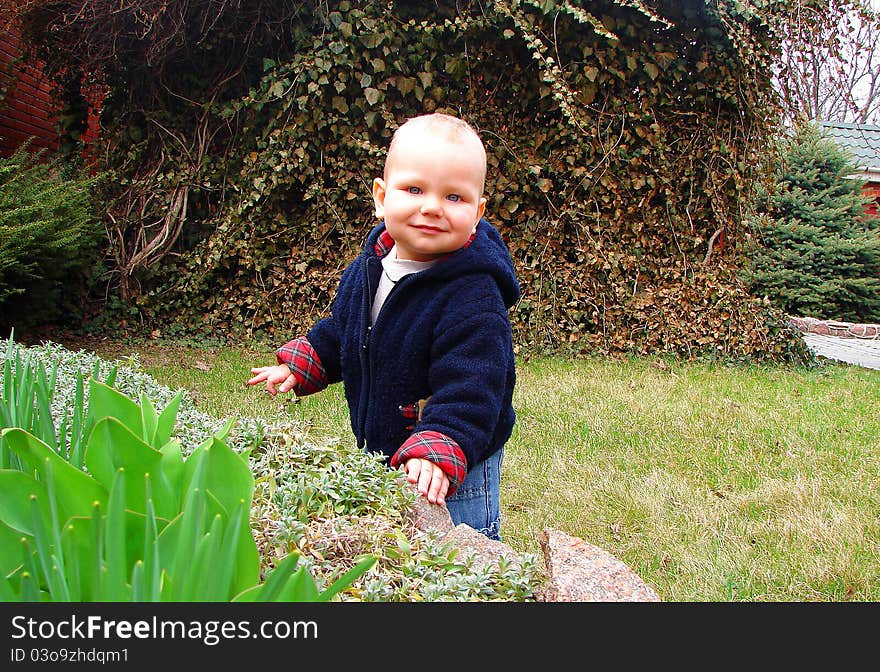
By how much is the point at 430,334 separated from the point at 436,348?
55 millimetres

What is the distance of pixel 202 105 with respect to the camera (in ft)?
22.2

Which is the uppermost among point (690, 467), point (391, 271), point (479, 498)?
point (391, 271)

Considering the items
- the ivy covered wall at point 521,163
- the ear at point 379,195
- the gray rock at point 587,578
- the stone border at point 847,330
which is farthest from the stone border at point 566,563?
the stone border at point 847,330

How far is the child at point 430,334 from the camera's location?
153 cm

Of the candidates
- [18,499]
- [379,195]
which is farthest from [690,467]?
[18,499]

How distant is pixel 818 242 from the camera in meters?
10.2

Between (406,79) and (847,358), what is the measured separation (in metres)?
6.18

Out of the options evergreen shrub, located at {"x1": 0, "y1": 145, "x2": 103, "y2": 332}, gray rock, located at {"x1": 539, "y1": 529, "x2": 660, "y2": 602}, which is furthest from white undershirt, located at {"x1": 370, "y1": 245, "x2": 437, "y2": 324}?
evergreen shrub, located at {"x1": 0, "y1": 145, "x2": 103, "y2": 332}

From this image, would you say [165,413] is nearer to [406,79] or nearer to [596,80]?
[406,79]

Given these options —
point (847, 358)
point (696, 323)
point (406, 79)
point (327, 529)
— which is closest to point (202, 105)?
point (406, 79)

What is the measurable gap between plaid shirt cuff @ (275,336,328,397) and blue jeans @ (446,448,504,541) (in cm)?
49

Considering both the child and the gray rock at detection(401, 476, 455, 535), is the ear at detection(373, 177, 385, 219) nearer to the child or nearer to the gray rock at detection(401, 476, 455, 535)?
the child

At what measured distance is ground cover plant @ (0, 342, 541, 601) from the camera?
800mm

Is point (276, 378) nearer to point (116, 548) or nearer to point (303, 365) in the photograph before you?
point (303, 365)
